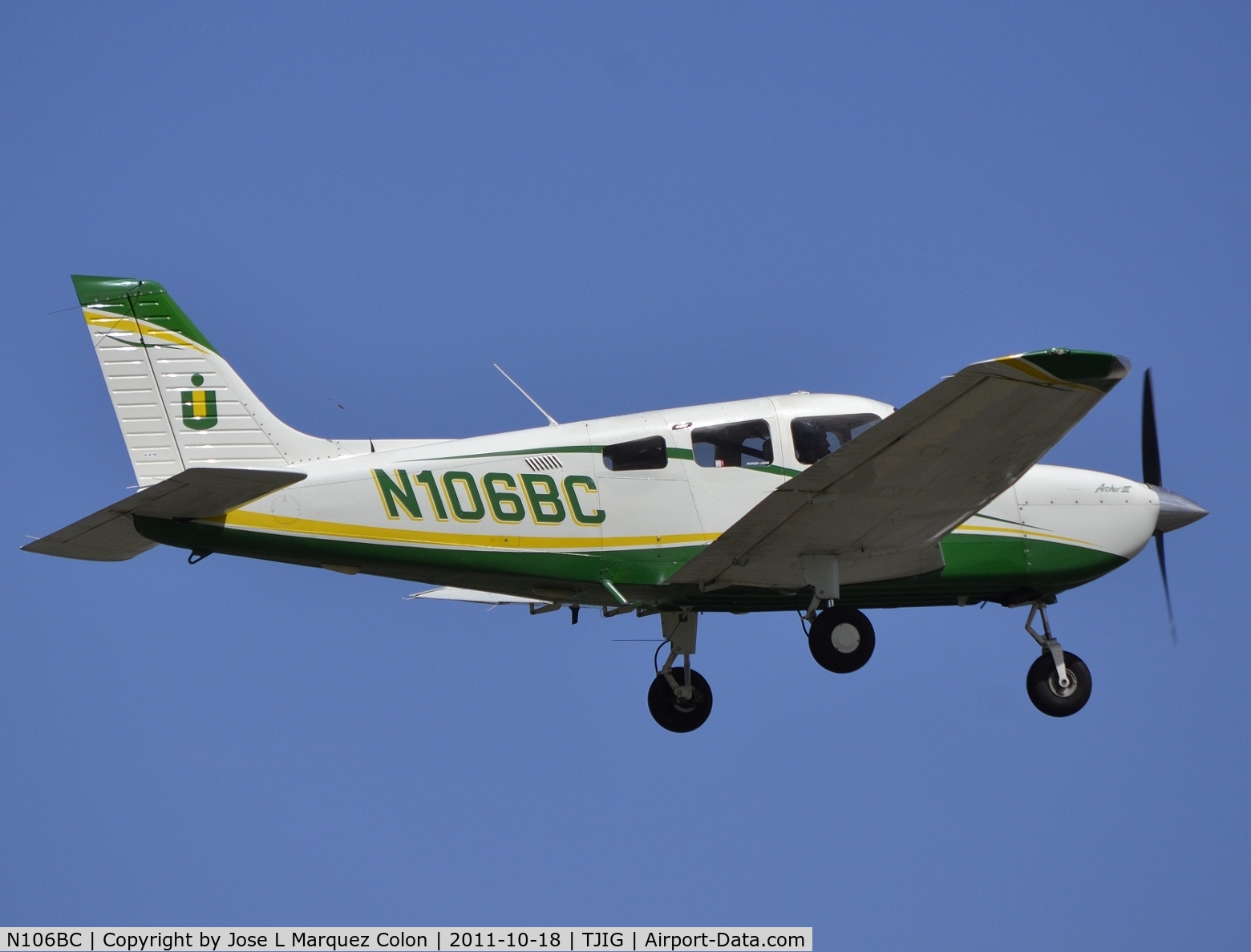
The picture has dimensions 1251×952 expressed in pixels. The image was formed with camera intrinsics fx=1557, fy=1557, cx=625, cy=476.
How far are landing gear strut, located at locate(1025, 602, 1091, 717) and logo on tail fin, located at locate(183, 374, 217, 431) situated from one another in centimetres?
812

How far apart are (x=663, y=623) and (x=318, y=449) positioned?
4040 mm

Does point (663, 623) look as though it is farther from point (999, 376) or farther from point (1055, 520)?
point (999, 376)

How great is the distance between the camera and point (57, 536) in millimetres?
13242

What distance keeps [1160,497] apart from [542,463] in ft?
20.0

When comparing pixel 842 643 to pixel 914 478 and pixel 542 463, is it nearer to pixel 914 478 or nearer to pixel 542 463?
pixel 914 478

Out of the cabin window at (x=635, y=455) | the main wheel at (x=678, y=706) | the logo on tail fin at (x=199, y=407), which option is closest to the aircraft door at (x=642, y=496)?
the cabin window at (x=635, y=455)

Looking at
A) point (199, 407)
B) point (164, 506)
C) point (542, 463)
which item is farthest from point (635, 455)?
point (164, 506)

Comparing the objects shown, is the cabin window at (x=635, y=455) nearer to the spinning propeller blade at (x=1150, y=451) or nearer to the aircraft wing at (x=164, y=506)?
the aircraft wing at (x=164, y=506)

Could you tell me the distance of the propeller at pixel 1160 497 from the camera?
15086 mm

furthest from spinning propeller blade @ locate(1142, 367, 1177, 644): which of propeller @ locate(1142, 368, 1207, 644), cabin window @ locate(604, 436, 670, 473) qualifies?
cabin window @ locate(604, 436, 670, 473)

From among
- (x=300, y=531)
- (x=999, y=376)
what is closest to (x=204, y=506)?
(x=300, y=531)

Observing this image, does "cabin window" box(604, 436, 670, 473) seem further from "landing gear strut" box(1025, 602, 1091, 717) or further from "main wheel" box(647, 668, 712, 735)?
"landing gear strut" box(1025, 602, 1091, 717)

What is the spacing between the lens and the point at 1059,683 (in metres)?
15.0

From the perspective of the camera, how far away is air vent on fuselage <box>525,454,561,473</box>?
45.1ft
